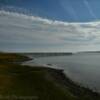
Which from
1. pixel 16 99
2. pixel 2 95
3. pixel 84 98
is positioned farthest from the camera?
pixel 84 98

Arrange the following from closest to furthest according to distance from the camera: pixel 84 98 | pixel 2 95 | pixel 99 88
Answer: pixel 2 95 < pixel 84 98 < pixel 99 88

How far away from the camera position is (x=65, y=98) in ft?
79.3

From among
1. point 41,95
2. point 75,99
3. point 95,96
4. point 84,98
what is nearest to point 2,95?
point 41,95

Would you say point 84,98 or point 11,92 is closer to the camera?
point 11,92

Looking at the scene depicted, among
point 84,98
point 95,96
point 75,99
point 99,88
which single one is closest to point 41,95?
point 75,99

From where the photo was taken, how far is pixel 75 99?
2447 cm

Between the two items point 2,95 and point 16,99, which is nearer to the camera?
point 16,99

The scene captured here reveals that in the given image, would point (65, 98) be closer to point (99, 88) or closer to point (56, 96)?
point (56, 96)

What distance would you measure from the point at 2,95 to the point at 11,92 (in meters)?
2.06

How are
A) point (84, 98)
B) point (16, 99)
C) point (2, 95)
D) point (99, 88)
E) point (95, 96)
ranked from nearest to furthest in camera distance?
point (16, 99)
point (2, 95)
point (84, 98)
point (95, 96)
point (99, 88)

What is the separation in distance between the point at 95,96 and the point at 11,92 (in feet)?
33.3

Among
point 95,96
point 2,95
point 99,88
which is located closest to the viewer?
point 2,95

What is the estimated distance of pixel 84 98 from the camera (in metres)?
26.2

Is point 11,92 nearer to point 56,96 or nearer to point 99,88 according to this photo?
point 56,96
